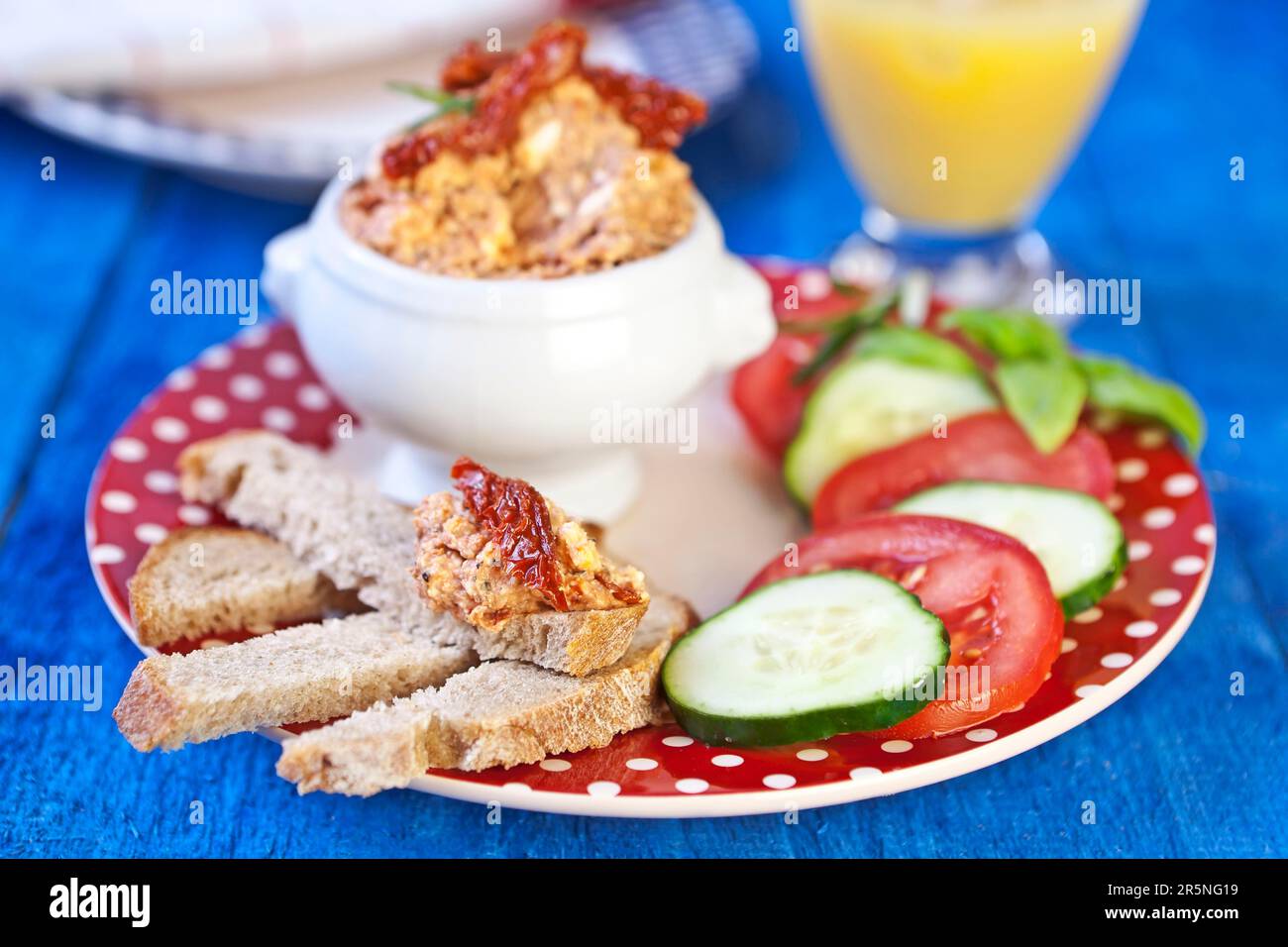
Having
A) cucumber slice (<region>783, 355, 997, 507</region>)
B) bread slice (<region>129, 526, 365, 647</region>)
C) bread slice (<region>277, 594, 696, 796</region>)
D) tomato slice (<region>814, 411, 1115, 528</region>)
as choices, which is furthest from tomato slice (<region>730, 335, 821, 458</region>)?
bread slice (<region>129, 526, 365, 647</region>)

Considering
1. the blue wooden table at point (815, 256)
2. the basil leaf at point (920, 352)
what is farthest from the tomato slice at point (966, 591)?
the basil leaf at point (920, 352)

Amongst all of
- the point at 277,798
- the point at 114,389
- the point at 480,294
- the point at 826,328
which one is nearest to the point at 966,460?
the point at 826,328

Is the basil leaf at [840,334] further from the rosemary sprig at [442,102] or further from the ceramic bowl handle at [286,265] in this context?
the ceramic bowl handle at [286,265]

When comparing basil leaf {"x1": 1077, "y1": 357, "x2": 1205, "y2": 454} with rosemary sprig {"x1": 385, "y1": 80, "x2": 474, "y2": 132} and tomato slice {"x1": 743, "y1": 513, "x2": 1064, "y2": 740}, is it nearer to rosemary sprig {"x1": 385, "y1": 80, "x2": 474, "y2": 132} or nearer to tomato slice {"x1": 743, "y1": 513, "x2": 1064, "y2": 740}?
tomato slice {"x1": 743, "y1": 513, "x2": 1064, "y2": 740}

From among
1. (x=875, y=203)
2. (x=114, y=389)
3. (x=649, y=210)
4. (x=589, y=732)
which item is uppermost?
(x=875, y=203)

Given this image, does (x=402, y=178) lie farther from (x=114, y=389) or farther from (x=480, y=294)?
(x=114, y=389)

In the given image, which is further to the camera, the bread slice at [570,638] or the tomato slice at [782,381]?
the tomato slice at [782,381]
